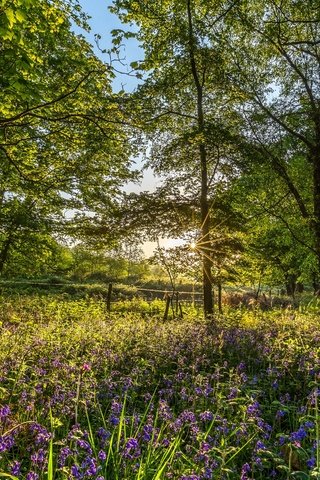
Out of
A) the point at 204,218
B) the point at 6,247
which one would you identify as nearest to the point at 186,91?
the point at 204,218

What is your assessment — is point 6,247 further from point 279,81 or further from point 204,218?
point 279,81

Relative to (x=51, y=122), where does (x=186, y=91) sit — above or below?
above

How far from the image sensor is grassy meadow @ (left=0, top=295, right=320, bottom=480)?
253 centimetres

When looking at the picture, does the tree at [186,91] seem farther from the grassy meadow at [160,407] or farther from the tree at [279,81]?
the grassy meadow at [160,407]

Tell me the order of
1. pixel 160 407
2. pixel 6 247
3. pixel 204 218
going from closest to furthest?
pixel 160 407 → pixel 204 218 → pixel 6 247

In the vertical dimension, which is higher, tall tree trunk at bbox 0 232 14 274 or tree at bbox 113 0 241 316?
tree at bbox 113 0 241 316

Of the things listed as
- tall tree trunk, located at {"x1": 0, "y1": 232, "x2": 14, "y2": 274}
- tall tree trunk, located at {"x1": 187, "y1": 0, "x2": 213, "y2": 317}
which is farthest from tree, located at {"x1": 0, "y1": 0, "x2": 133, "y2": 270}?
tall tree trunk, located at {"x1": 187, "y1": 0, "x2": 213, "y2": 317}

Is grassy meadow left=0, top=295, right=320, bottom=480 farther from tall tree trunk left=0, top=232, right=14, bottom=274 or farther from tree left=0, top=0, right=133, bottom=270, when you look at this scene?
tall tree trunk left=0, top=232, right=14, bottom=274

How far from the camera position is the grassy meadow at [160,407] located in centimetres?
253

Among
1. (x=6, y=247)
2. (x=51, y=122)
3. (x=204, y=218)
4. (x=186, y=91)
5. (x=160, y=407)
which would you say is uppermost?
(x=186, y=91)

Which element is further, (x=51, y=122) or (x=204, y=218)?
(x=204, y=218)

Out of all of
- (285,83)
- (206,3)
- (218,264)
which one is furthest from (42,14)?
(285,83)

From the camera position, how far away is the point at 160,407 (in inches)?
127

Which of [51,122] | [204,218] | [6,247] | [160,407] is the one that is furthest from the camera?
[6,247]
